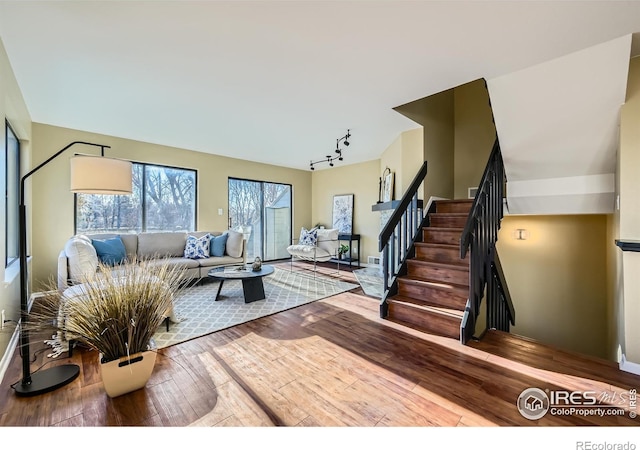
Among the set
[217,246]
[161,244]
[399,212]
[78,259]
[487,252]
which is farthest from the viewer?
[217,246]

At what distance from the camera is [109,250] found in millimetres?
3871

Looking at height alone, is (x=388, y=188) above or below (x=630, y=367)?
above

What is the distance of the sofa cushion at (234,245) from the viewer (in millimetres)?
5059

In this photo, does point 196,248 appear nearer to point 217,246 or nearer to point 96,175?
point 217,246

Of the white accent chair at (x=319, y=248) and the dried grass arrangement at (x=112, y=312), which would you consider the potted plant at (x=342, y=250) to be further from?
the dried grass arrangement at (x=112, y=312)

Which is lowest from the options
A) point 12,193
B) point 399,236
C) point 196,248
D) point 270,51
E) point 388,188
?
point 196,248

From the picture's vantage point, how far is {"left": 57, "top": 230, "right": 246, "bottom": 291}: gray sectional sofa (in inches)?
127

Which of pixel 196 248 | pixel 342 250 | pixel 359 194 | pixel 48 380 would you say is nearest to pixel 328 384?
pixel 48 380

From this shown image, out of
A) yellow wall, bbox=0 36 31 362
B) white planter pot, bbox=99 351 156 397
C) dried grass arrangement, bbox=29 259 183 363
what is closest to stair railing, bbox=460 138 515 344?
dried grass arrangement, bbox=29 259 183 363

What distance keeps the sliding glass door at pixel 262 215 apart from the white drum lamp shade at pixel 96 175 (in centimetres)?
393

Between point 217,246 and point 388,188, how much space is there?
3.36 metres

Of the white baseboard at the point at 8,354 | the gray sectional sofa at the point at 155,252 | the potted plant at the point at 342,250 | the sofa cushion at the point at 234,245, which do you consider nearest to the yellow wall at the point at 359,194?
the potted plant at the point at 342,250
